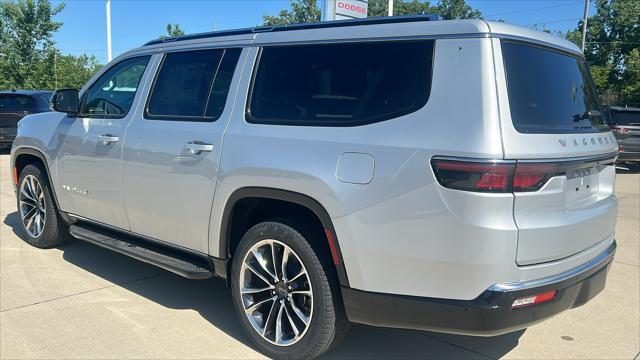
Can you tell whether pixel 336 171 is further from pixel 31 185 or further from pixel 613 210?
pixel 31 185

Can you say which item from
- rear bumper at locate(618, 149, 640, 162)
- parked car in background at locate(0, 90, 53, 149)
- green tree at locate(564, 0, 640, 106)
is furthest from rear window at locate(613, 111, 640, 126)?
green tree at locate(564, 0, 640, 106)

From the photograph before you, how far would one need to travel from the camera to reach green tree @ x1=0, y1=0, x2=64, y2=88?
24172 mm

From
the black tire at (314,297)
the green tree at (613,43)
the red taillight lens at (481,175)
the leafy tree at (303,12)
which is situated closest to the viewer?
the red taillight lens at (481,175)

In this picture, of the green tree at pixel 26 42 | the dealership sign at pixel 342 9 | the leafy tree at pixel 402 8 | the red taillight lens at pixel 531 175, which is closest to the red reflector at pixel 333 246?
the red taillight lens at pixel 531 175

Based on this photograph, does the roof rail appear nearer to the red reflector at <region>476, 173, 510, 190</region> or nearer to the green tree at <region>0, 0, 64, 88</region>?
the red reflector at <region>476, 173, 510, 190</region>

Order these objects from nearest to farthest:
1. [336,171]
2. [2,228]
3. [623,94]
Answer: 1. [336,171]
2. [2,228]
3. [623,94]

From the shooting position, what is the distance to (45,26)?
25.0 meters

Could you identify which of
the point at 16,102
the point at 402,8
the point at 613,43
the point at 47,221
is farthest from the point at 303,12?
the point at 47,221

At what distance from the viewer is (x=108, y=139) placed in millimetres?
4320

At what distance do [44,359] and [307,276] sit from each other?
5.65 ft

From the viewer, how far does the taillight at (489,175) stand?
2.46 meters

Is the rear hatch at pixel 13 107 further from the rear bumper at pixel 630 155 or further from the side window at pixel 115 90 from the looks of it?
the rear bumper at pixel 630 155

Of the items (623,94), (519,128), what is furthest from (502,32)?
(623,94)

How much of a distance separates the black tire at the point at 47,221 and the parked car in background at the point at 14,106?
8.92m
